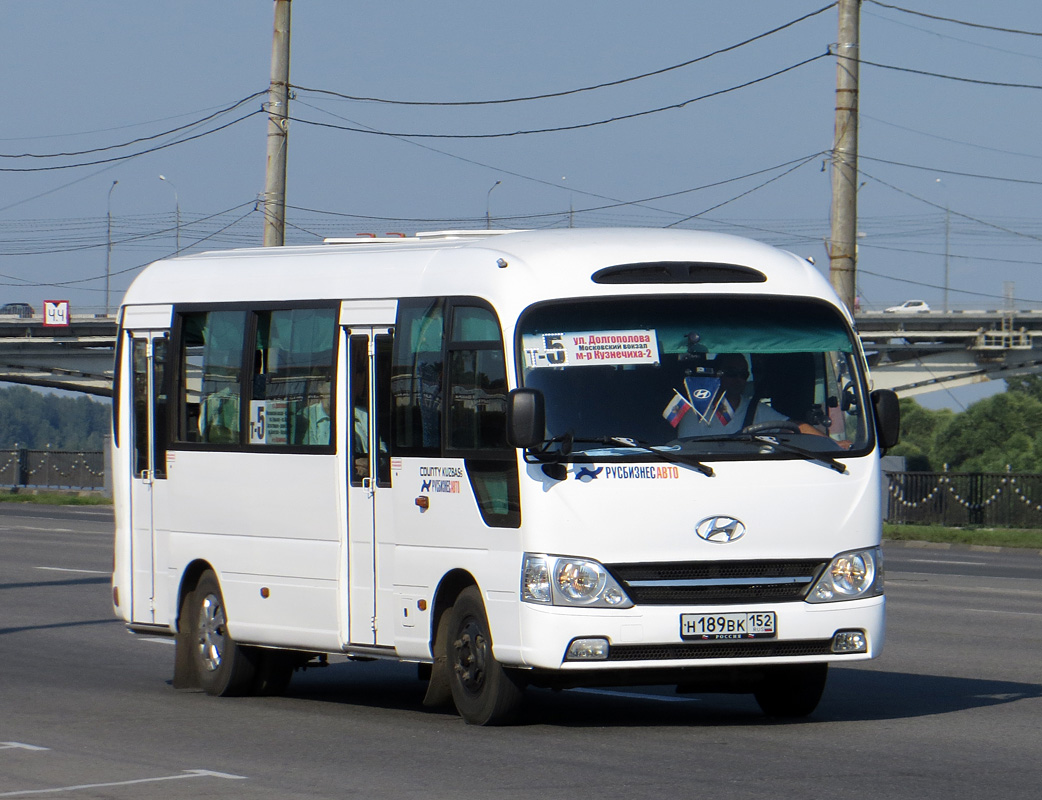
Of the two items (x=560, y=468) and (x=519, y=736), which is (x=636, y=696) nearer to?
(x=519, y=736)

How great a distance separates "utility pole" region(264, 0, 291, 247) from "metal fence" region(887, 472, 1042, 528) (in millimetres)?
18743

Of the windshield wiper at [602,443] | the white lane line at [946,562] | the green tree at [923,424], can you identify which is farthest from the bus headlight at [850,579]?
the green tree at [923,424]

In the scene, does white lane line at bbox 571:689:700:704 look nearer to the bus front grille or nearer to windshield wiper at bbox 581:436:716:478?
the bus front grille

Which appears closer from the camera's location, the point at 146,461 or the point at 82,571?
the point at 146,461

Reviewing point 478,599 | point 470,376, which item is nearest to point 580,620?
point 478,599

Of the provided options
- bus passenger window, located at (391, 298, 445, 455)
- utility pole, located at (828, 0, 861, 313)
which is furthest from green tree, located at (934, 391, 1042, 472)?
bus passenger window, located at (391, 298, 445, 455)

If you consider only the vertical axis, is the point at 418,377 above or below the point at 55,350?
below

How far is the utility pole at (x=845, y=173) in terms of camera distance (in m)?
26.9

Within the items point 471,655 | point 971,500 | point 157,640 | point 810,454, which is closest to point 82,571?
point 157,640

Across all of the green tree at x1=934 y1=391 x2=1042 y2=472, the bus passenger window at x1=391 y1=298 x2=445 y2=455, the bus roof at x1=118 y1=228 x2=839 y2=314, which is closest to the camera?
the bus roof at x1=118 y1=228 x2=839 y2=314

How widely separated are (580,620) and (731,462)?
120 centimetres

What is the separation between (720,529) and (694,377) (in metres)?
0.85

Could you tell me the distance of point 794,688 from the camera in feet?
34.3

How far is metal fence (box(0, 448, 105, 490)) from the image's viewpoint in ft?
186
